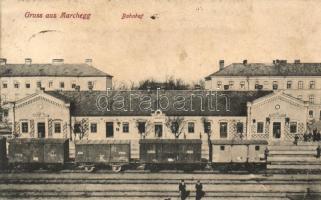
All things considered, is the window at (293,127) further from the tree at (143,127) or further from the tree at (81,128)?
the tree at (81,128)

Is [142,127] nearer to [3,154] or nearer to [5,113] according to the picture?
[3,154]

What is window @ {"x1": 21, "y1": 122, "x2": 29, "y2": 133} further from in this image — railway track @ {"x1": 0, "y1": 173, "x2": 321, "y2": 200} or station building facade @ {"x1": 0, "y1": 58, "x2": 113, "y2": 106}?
railway track @ {"x1": 0, "y1": 173, "x2": 321, "y2": 200}

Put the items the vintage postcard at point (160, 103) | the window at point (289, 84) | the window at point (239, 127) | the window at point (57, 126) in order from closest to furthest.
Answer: the vintage postcard at point (160, 103) < the window at point (57, 126) < the window at point (239, 127) < the window at point (289, 84)

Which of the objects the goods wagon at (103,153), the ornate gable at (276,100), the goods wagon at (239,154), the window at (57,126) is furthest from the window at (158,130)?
the window at (57,126)

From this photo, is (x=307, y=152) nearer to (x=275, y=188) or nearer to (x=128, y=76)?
(x=275, y=188)

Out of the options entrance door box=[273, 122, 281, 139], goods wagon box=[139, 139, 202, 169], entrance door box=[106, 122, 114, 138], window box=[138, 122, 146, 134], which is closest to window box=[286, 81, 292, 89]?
entrance door box=[273, 122, 281, 139]

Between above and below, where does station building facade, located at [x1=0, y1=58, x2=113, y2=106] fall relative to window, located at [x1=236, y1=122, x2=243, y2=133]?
above

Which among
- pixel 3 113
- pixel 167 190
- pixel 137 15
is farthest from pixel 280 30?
pixel 3 113
